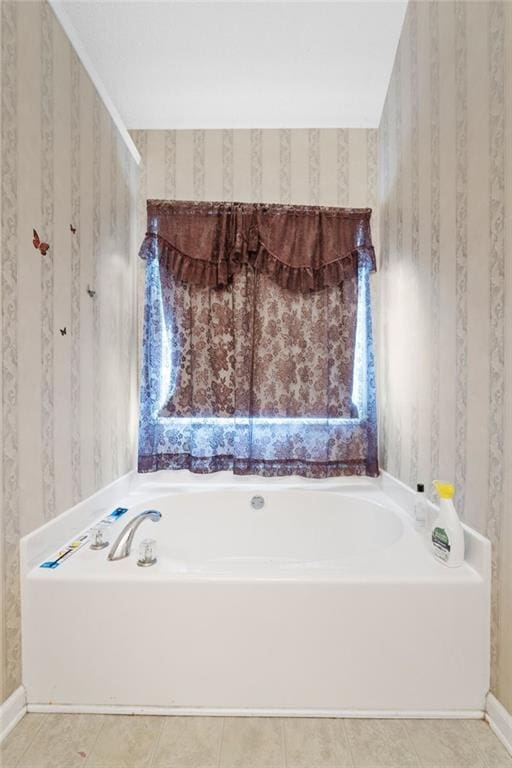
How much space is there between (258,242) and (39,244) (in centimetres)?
117

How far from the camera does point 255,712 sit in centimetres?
113

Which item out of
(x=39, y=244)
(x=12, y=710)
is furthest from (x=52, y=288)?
(x=12, y=710)

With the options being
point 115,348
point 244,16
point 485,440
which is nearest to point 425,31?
point 244,16

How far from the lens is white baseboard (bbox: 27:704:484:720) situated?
1119mm

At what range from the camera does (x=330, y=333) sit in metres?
2.07

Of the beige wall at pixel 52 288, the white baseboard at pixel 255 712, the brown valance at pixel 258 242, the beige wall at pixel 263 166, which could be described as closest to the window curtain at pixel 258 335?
the brown valance at pixel 258 242

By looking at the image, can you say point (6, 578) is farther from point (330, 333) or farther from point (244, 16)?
point (244, 16)

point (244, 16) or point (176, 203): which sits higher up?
point (244, 16)

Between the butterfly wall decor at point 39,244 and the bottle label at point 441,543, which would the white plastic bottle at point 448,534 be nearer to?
the bottle label at point 441,543

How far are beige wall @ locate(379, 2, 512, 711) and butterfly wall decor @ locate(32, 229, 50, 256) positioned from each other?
1.48 m

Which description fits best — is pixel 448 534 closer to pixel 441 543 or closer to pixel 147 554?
pixel 441 543

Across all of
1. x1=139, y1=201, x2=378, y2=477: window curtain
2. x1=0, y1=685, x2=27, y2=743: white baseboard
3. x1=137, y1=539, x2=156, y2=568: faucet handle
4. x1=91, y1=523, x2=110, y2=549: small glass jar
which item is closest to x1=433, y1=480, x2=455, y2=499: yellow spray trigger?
x1=139, y1=201, x2=378, y2=477: window curtain

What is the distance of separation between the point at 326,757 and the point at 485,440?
104cm

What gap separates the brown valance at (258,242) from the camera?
204cm
